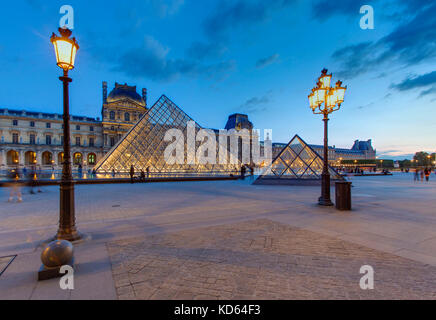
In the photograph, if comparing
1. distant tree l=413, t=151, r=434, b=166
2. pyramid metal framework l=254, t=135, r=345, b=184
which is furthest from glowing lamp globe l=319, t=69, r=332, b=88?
distant tree l=413, t=151, r=434, b=166

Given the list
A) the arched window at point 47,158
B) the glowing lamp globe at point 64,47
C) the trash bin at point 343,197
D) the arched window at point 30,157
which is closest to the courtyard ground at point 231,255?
the trash bin at point 343,197

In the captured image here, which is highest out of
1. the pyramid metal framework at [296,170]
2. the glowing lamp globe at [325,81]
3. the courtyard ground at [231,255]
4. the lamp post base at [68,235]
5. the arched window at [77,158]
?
the glowing lamp globe at [325,81]

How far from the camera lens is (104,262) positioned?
2996 mm

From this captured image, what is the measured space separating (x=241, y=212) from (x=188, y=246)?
2944 millimetres

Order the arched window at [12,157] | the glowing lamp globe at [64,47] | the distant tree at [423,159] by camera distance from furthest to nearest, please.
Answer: the distant tree at [423,159] < the arched window at [12,157] < the glowing lamp globe at [64,47]

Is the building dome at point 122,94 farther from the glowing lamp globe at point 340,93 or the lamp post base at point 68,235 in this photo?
the lamp post base at point 68,235

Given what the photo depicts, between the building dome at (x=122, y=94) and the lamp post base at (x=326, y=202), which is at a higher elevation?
the building dome at (x=122, y=94)

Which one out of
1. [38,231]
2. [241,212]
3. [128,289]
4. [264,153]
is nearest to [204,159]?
[241,212]

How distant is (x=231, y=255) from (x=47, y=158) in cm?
7544

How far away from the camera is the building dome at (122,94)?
62250 mm

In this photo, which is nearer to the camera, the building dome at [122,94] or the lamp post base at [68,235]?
the lamp post base at [68,235]

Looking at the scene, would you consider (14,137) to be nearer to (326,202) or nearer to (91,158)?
(91,158)

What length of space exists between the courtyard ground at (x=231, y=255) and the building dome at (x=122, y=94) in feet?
212

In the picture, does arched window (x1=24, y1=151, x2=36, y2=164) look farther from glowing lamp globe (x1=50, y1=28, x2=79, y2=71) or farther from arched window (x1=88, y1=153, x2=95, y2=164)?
glowing lamp globe (x1=50, y1=28, x2=79, y2=71)
